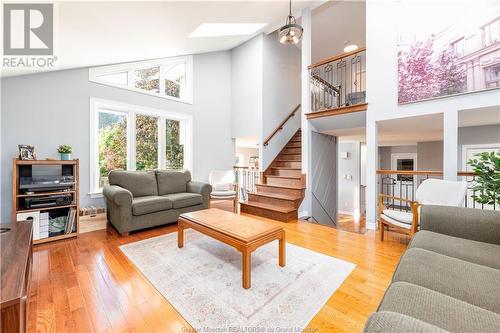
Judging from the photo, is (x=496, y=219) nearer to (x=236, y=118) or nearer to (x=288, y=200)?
(x=288, y=200)

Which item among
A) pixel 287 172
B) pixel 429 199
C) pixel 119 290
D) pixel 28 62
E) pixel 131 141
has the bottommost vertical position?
pixel 119 290

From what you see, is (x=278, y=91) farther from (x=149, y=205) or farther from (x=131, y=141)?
(x=149, y=205)

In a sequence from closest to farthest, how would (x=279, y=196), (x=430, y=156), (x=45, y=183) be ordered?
(x=45, y=183) → (x=279, y=196) → (x=430, y=156)

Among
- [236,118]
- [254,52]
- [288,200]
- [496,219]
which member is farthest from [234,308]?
[254,52]

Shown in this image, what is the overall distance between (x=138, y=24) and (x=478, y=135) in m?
6.00

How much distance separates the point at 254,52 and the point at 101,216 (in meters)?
4.51

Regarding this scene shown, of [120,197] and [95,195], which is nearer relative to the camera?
[120,197]

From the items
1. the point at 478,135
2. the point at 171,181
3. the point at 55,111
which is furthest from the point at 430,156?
→ the point at 55,111

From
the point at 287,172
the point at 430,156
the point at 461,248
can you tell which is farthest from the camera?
the point at 430,156

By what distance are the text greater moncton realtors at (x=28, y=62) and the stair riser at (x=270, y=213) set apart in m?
3.80

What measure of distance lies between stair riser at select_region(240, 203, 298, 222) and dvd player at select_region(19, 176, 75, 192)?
2950 millimetres

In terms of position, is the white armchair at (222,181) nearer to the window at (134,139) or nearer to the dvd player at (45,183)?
the window at (134,139)

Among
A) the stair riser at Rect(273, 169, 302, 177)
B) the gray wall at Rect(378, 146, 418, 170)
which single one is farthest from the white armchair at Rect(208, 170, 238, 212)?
the gray wall at Rect(378, 146, 418, 170)

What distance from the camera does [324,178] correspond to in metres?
5.13
